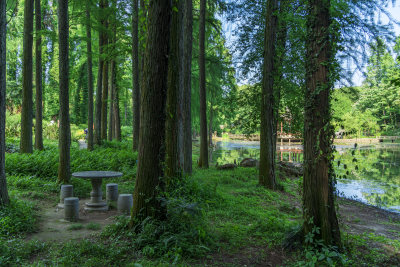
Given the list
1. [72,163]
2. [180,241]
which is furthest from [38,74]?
[180,241]

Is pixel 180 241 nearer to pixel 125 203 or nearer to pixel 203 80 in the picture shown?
pixel 125 203

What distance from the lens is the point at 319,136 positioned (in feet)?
13.3

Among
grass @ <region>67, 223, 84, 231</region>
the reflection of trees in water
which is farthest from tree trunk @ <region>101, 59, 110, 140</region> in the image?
the reflection of trees in water

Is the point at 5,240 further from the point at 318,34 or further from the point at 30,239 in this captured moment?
the point at 318,34

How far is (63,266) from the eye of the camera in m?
3.39

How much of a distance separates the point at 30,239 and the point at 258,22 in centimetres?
1031

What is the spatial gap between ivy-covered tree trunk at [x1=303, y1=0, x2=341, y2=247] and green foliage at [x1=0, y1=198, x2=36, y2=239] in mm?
4471

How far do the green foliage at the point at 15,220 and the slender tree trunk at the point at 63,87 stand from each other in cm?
254

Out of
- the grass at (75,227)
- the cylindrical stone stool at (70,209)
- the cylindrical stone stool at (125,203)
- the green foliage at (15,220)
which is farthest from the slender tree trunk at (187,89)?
the green foliage at (15,220)

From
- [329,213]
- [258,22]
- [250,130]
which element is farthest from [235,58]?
[329,213]

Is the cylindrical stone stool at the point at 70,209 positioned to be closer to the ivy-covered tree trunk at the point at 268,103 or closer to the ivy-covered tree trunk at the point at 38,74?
the ivy-covered tree trunk at the point at 268,103

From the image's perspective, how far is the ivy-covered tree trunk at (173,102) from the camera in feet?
Answer: 22.0

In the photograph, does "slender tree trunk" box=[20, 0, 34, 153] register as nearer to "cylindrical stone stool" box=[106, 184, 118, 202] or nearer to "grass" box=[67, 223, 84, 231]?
"cylindrical stone stool" box=[106, 184, 118, 202]

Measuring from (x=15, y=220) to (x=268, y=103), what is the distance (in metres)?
6.98
